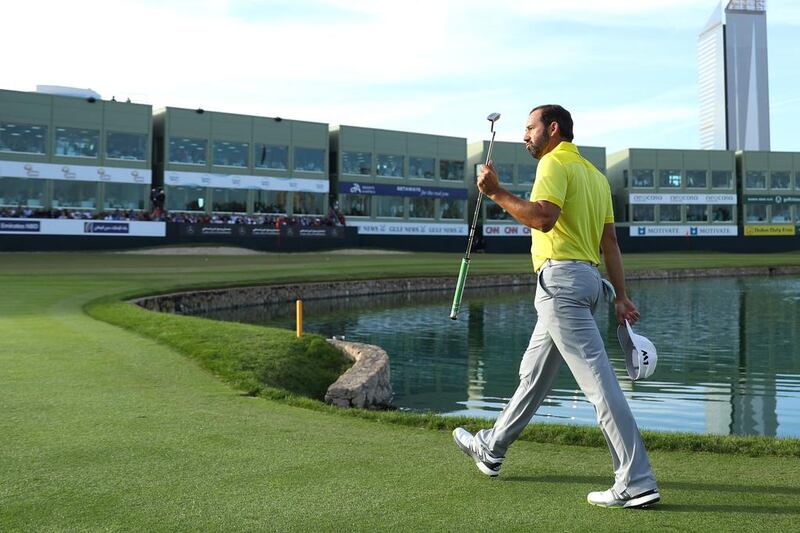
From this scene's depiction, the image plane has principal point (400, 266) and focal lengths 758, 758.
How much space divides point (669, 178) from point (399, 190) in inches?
1334

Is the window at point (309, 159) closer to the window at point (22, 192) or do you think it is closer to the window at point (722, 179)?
the window at point (22, 192)

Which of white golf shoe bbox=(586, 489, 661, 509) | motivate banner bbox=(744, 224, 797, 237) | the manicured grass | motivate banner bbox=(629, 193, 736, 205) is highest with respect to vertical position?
motivate banner bbox=(629, 193, 736, 205)

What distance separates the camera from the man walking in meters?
4.54

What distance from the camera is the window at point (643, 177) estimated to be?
87.2 metres

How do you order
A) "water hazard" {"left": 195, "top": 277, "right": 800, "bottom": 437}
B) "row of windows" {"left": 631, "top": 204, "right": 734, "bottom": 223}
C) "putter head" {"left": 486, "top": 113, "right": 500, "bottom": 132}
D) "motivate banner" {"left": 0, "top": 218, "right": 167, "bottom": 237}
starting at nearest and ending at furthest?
"putter head" {"left": 486, "top": 113, "right": 500, "bottom": 132}, "water hazard" {"left": 195, "top": 277, "right": 800, "bottom": 437}, "motivate banner" {"left": 0, "top": 218, "right": 167, "bottom": 237}, "row of windows" {"left": 631, "top": 204, "right": 734, "bottom": 223}

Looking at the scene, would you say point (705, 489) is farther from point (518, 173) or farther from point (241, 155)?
point (518, 173)

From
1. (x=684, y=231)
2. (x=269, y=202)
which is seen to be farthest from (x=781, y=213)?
(x=269, y=202)

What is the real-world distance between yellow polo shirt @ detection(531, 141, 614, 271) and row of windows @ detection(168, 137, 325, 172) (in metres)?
63.0

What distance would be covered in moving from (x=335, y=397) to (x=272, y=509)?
249 inches

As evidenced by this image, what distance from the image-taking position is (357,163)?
7475 centimetres

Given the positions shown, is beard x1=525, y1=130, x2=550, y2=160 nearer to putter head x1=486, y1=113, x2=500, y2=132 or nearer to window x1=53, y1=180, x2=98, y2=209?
putter head x1=486, y1=113, x2=500, y2=132

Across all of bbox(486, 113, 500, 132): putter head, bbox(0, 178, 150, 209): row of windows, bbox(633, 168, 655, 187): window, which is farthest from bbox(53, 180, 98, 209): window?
bbox(486, 113, 500, 132): putter head

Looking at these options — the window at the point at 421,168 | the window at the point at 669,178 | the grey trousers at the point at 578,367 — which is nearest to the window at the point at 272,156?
the window at the point at 421,168

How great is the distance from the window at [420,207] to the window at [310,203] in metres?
9.48
